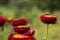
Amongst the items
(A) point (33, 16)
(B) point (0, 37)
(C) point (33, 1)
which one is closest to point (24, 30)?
(B) point (0, 37)

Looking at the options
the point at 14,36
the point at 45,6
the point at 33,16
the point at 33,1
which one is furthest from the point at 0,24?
the point at 33,1

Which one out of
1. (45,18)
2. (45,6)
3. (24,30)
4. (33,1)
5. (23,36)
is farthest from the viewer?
(33,1)

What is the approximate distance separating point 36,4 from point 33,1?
0.84ft

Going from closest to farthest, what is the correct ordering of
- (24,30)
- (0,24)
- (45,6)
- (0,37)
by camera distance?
(24,30) < (0,24) < (0,37) < (45,6)

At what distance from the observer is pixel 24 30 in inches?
36.8

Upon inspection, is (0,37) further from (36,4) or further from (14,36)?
(36,4)

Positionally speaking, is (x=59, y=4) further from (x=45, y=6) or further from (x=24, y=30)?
(x=24, y=30)

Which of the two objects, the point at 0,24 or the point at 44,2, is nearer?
the point at 0,24

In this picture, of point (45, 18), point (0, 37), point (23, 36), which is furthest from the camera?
point (0, 37)

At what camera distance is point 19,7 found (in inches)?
178

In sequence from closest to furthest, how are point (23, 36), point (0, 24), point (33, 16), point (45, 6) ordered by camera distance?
1. point (23, 36)
2. point (0, 24)
3. point (33, 16)
4. point (45, 6)

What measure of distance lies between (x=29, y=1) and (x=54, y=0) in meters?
0.47

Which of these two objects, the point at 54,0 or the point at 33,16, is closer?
the point at 33,16

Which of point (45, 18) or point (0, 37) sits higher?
point (45, 18)
